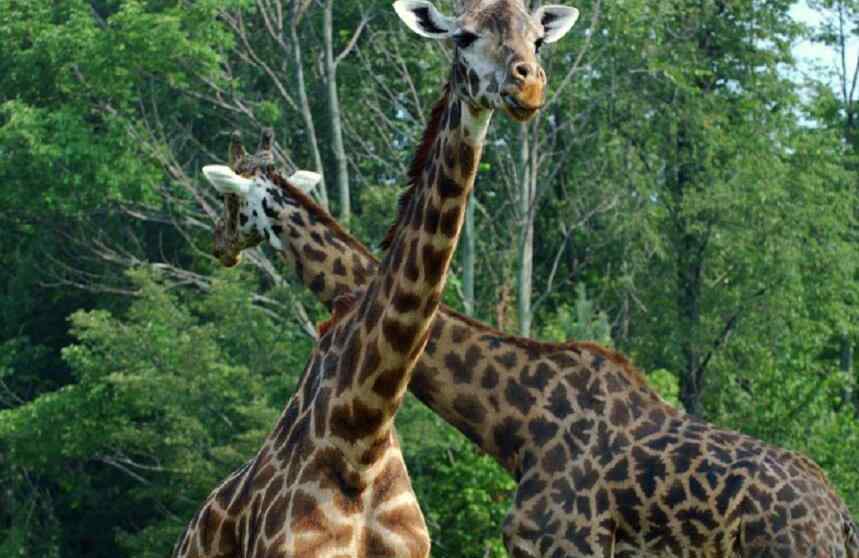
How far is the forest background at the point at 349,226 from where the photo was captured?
29.4 meters

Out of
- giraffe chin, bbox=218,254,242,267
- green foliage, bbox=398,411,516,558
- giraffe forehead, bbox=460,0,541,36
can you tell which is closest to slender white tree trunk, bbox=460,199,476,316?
green foliage, bbox=398,411,516,558

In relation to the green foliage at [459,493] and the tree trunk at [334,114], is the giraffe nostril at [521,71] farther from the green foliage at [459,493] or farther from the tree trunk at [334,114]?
the tree trunk at [334,114]

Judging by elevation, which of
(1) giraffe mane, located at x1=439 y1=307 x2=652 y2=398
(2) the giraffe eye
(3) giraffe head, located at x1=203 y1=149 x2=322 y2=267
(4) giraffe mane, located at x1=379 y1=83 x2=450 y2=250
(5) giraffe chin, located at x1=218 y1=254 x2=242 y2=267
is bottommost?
(5) giraffe chin, located at x1=218 y1=254 x2=242 y2=267

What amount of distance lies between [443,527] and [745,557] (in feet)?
54.0

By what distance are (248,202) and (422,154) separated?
3.92 m

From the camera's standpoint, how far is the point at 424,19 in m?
7.68

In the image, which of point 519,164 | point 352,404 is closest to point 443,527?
point 519,164

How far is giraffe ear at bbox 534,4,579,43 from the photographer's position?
7766 millimetres

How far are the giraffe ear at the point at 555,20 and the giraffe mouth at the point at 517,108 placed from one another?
656mm

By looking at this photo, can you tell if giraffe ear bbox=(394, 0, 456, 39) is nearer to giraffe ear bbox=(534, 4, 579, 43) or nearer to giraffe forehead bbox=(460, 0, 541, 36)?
giraffe forehead bbox=(460, 0, 541, 36)

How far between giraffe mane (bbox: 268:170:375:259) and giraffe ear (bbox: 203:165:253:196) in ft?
0.52

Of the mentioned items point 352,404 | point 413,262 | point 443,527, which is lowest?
point 443,527

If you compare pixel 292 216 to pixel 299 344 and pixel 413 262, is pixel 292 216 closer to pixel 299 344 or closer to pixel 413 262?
pixel 413 262

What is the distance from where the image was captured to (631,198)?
34.6m
